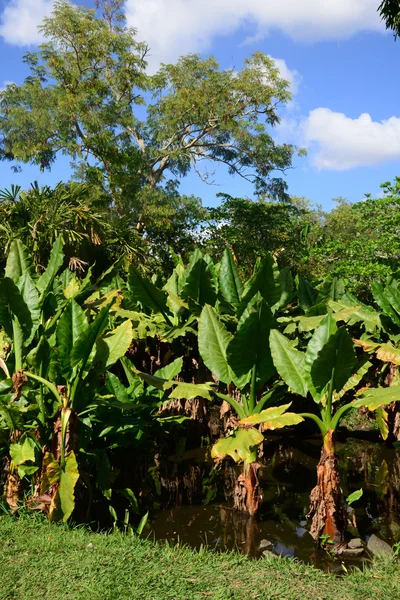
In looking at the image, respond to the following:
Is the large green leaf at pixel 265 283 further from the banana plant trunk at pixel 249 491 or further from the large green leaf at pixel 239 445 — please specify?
the banana plant trunk at pixel 249 491

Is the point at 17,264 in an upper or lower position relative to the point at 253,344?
upper

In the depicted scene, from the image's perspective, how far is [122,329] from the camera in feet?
15.2

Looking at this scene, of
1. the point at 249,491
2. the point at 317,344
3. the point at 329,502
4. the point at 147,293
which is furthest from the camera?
the point at 147,293

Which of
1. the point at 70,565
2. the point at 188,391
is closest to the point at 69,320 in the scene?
the point at 188,391

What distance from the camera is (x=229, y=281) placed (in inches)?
230

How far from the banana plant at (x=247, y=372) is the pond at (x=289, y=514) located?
0.84ft

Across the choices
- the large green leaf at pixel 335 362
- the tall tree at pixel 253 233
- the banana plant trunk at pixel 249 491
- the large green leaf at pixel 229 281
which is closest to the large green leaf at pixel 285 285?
the large green leaf at pixel 229 281

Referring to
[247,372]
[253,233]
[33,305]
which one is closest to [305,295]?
[247,372]

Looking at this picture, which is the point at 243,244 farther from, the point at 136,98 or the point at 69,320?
the point at 69,320

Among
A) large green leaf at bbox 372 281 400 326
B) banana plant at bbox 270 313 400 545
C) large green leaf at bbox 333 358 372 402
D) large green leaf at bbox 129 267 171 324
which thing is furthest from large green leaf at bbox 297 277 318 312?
banana plant at bbox 270 313 400 545

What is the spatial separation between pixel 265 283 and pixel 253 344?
2.94 feet

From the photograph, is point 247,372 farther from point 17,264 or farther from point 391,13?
point 391,13

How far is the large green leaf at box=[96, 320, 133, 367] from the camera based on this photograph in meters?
4.50

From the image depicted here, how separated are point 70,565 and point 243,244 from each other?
21.0m
